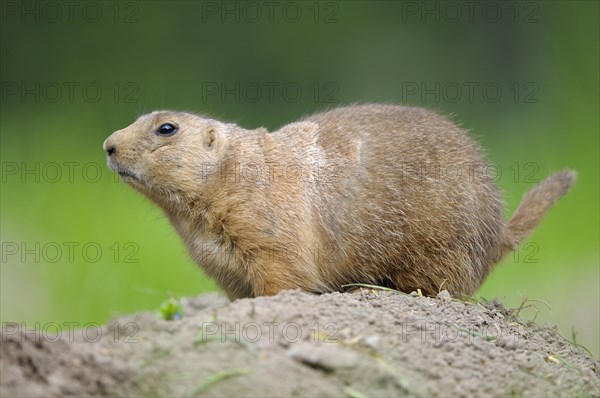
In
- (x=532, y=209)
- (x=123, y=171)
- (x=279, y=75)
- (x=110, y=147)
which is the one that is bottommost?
(x=532, y=209)

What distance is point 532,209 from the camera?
7070 millimetres

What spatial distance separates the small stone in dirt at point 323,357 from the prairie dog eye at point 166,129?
2.51 m

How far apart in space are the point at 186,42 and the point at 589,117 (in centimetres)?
614

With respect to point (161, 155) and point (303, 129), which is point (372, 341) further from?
point (303, 129)

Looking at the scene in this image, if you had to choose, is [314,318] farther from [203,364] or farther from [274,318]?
[203,364]

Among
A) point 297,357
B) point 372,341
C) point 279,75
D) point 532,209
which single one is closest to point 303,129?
point 532,209

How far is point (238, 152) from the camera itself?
629 cm

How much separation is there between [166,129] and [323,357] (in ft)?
8.75

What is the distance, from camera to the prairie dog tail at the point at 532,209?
699 cm

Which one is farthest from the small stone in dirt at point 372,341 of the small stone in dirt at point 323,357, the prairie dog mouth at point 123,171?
the prairie dog mouth at point 123,171

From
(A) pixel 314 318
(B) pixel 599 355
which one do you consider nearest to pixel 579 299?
(B) pixel 599 355

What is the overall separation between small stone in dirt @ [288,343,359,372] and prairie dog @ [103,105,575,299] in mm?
1731

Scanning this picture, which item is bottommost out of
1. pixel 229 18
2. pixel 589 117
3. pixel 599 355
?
pixel 599 355

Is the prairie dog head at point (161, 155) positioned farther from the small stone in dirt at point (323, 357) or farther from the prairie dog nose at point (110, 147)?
the small stone in dirt at point (323, 357)
